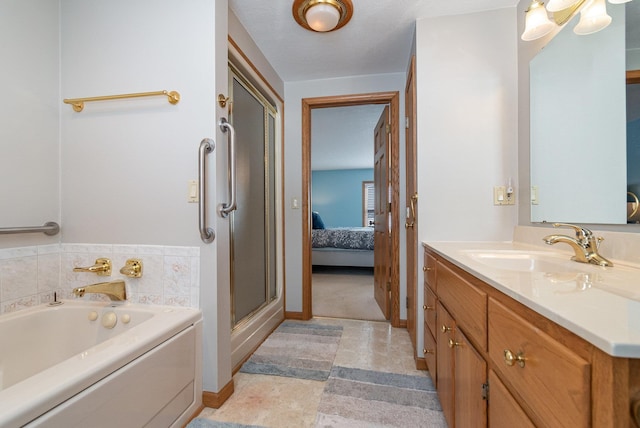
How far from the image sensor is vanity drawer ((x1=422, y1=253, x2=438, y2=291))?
1.40m

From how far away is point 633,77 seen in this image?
2.94 feet

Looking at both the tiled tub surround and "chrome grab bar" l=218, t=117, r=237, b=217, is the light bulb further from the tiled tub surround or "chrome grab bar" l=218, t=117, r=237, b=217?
the tiled tub surround

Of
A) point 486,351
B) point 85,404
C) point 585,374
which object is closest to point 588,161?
point 486,351

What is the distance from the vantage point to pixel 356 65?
2.30 m

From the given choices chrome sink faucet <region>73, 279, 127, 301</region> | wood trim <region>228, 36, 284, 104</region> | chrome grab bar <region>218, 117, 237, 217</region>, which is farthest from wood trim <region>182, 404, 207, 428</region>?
wood trim <region>228, 36, 284, 104</region>

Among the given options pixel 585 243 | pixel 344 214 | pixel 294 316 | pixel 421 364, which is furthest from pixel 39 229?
pixel 344 214

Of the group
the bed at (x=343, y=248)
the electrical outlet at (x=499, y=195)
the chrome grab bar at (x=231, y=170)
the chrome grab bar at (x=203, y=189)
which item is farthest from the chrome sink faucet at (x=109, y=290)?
the bed at (x=343, y=248)

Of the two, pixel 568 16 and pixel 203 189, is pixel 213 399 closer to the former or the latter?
pixel 203 189

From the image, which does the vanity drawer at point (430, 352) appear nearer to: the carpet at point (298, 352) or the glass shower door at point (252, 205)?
the carpet at point (298, 352)

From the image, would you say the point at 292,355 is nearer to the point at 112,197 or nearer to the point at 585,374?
the point at 112,197

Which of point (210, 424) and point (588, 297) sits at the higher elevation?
point (588, 297)

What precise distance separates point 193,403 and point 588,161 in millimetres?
2057

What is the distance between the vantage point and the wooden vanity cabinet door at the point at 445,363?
3.55ft

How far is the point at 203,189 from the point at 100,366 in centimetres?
76
